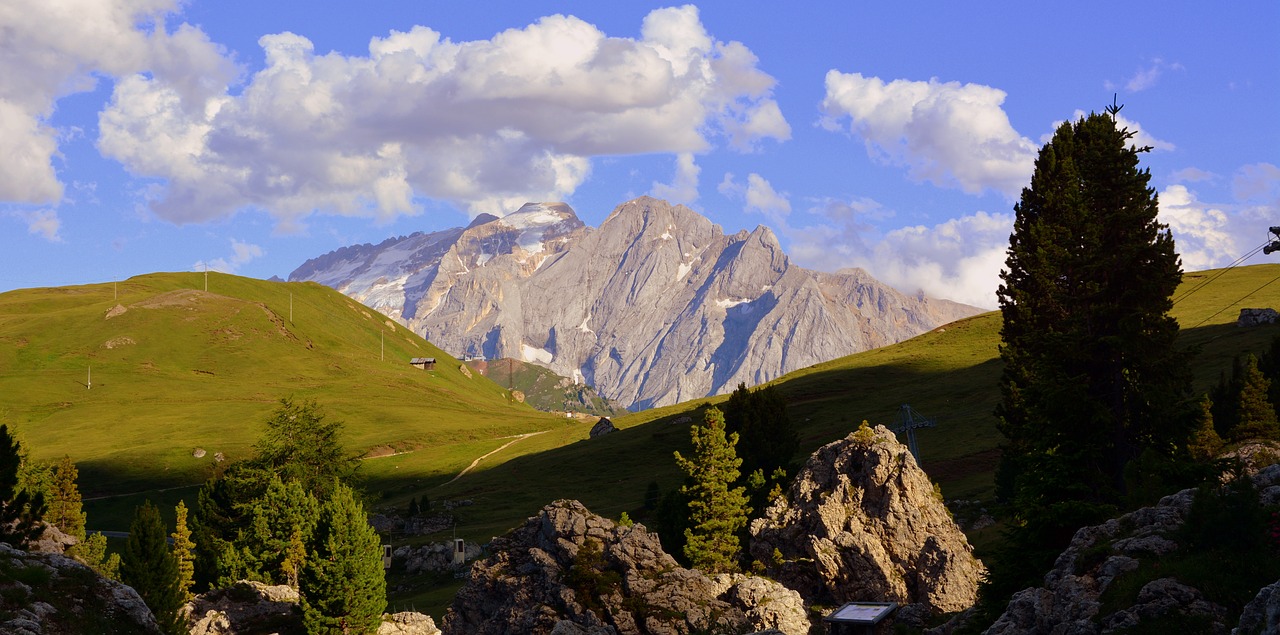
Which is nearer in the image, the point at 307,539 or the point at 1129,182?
the point at 1129,182

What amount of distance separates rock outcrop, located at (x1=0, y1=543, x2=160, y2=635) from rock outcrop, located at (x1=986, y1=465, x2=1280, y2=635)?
3408 centimetres

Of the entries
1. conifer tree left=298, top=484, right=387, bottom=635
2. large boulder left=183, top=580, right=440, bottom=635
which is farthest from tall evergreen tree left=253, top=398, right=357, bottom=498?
conifer tree left=298, top=484, right=387, bottom=635

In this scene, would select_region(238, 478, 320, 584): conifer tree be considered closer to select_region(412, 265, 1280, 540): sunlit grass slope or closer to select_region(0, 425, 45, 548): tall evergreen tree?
select_region(0, 425, 45, 548): tall evergreen tree

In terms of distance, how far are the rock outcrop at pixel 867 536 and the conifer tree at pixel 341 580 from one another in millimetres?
30095

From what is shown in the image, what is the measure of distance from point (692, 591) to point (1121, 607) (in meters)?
34.8

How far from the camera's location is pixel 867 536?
68.1 meters

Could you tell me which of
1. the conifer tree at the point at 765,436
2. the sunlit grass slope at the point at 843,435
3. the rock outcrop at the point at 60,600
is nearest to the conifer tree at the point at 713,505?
the conifer tree at the point at 765,436

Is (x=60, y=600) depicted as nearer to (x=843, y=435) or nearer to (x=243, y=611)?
(x=243, y=611)

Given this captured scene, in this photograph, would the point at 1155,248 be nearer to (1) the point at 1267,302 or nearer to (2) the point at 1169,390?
(2) the point at 1169,390

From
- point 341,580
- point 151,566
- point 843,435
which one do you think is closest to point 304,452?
point 151,566

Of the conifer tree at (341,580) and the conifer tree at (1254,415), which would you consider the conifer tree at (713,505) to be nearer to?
the conifer tree at (341,580)

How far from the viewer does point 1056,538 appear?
39094 mm

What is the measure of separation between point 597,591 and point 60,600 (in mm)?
28505

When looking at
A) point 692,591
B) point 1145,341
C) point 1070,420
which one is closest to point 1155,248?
point 1145,341
